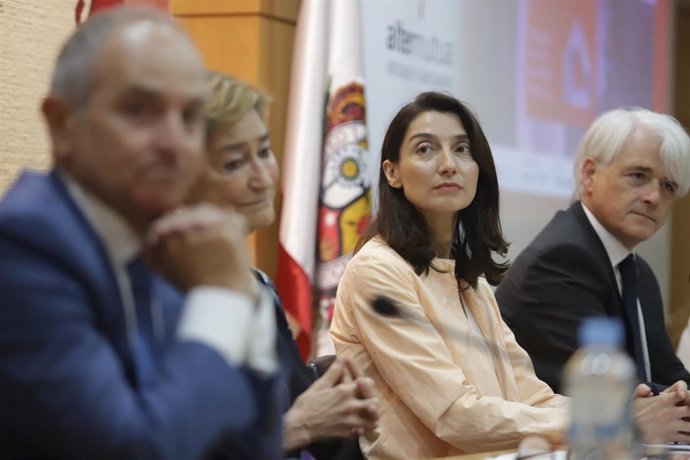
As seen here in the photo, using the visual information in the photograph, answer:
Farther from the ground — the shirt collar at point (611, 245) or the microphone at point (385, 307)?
the microphone at point (385, 307)

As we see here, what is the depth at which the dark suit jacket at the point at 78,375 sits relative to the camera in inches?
48.8

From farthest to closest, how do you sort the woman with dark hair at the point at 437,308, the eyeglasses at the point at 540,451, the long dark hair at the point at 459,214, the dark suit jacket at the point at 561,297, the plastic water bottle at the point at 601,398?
the dark suit jacket at the point at 561,297
the long dark hair at the point at 459,214
the woman with dark hair at the point at 437,308
the eyeglasses at the point at 540,451
the plastic water bottle at the point at 601,398

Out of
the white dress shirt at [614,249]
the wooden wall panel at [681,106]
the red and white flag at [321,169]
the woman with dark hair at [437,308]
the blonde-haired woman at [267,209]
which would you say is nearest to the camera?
the blonde-haired woman at [267,209]

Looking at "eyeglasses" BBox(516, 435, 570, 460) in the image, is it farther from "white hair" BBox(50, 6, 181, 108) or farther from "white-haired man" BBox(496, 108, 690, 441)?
"white hair" BBox(50, 6, 181, 108)

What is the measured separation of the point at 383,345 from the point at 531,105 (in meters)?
3.90

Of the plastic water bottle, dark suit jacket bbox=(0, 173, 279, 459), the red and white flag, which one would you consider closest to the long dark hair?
the red and white flag

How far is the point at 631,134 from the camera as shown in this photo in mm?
3629

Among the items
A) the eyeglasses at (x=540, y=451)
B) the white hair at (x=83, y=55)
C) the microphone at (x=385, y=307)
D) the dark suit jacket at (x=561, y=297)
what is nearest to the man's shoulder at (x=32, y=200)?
the white hair at (x=83, y=55)

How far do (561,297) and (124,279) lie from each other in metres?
2.19

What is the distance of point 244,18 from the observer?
4379 millimetres

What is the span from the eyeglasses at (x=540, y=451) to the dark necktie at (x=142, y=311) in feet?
3.19

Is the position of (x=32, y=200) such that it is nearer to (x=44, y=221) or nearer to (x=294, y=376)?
(x=44, y=221)

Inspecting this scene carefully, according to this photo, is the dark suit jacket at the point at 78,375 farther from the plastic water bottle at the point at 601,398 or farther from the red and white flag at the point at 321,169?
the red and white flag at the point at 321,169

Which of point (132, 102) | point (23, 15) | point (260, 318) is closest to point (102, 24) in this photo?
point (132, 102)
